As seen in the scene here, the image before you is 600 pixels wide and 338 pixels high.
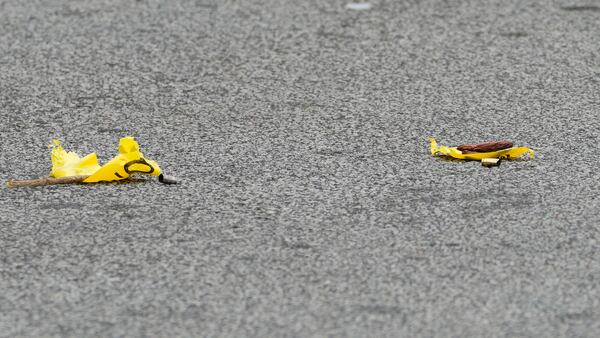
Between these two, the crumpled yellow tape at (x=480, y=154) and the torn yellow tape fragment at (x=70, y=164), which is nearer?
the torn yellow tape fragment at (x=70, y=164)

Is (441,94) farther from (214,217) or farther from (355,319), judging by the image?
(355,319)

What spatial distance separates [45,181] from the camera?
13.1 ft

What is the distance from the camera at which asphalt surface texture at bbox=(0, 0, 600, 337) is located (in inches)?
121

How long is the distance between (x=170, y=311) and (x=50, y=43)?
10.3ft

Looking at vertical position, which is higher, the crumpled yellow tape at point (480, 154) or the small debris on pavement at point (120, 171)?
the small debris on pavement at point (120, 171)

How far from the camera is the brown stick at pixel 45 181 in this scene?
3.98m

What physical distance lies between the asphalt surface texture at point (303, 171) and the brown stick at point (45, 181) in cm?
4

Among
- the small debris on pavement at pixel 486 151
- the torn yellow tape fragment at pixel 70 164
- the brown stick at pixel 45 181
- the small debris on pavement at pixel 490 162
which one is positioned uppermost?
the torn yellow tape fragment at pixel 70 164

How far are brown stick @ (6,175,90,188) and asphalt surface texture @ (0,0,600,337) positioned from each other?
0.04m

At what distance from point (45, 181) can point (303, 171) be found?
0.91m

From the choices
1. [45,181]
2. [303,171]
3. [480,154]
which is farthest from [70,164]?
[480,154]

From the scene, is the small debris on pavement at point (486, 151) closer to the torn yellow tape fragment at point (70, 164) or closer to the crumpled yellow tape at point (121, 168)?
the crumpled yellow tape at point (121, 168)

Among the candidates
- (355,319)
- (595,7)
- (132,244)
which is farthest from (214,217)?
(595,7)

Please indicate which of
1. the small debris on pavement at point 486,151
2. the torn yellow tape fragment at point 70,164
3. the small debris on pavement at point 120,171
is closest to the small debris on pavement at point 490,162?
the small debris on pavement at point 486,151
